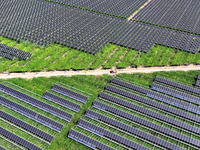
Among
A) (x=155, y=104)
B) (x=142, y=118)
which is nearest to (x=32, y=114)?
(x=142, y=118)

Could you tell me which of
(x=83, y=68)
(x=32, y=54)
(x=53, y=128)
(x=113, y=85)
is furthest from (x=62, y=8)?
(x=53, y=128)

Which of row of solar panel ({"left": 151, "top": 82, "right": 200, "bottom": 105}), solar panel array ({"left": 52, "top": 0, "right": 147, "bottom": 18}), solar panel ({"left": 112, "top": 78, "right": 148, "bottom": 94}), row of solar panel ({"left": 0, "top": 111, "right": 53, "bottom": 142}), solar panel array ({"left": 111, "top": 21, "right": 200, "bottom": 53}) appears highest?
solar panel array ({"left": 52, "top": 0, "right": 147, "bottom": 18})

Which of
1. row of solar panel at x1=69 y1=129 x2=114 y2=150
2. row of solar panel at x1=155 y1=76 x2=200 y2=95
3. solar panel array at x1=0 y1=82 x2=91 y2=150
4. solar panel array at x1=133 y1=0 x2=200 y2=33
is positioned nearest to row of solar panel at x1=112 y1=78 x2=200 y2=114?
row of solar panel at x1=155 y1=76 x2=200 y2=95

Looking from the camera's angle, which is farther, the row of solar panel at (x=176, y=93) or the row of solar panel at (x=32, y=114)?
the row of solar panel at (x=176, y=93)

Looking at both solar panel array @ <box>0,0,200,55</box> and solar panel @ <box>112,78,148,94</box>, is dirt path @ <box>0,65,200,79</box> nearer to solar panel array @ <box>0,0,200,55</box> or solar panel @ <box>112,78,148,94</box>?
solar panel @ <box>112,78,148,94</box>

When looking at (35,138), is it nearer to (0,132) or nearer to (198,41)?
(0,132)

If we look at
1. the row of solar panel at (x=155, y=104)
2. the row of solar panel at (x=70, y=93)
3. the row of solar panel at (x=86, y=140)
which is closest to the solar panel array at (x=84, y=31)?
the row of solar panel at (x=70, y=93)

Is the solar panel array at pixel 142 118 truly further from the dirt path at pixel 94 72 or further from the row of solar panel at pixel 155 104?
the dirt path at pixel 94 72

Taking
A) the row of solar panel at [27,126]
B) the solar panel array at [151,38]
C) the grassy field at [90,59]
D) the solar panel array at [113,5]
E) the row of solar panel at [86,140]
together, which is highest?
the solar panel array at [113,5]
